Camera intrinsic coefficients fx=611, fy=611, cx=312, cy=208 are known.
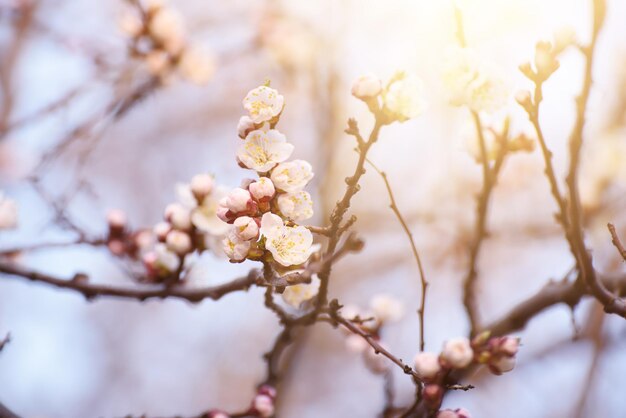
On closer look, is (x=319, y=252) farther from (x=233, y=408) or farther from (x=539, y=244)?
(x=233, y=408)

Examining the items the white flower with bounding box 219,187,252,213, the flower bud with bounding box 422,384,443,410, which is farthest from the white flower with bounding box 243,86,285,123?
the flower bud with bounding box 422,384,443,410

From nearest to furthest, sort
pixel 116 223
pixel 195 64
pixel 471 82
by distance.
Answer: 1. pixel 471 82
2. pixel 116 223
3. pixel 195 64

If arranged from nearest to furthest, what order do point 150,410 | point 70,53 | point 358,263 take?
point 70,53 → point 358,263 → point 150,410

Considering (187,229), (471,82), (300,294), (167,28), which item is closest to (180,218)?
(187,229)

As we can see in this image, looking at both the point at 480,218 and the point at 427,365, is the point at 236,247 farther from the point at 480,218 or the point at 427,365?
the point at 480,218

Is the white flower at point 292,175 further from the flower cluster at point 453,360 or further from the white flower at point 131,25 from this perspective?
the white flower at point 131,25

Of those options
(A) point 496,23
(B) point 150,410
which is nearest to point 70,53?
(A) point 496,23

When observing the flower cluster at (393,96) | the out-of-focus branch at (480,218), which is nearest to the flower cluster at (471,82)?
the out-of-focus branch at (480,218)
